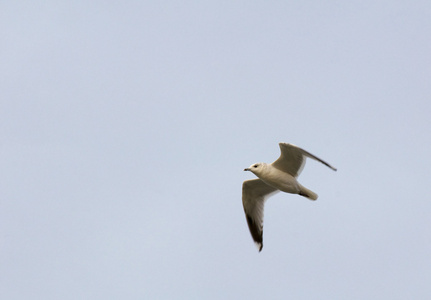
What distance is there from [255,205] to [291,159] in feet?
7.08

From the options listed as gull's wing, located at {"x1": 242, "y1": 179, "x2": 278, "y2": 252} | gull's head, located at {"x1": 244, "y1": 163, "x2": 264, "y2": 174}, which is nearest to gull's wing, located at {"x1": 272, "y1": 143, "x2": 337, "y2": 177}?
gull's head, located at {"x1": 244, "y1": 163, "x2": 264, "y2": 174}

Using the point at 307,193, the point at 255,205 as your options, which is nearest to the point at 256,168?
the point at 307,193

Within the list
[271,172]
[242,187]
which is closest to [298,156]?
[271,172]

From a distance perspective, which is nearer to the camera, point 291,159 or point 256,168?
point 291,159

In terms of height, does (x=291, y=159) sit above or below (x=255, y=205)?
above

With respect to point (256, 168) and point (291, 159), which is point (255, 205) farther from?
point (291, 159)

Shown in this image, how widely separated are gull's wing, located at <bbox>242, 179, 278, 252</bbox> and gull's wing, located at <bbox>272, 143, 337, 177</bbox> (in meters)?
1.39

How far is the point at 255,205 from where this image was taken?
17719 mm

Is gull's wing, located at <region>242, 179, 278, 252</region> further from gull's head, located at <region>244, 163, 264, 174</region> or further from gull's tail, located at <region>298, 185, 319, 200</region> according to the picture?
gull's tail, located at <region>298, 185, 319, 200</region>

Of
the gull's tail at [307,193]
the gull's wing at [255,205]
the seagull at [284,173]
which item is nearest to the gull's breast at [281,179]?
the seagull at [284,173]

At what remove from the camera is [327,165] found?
47.3 ft

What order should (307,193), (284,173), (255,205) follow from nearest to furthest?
1. (284,173)
2. (307,193)
3. (255,205)

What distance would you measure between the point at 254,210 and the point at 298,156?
240cm

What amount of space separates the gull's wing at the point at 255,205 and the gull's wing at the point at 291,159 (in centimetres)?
139
